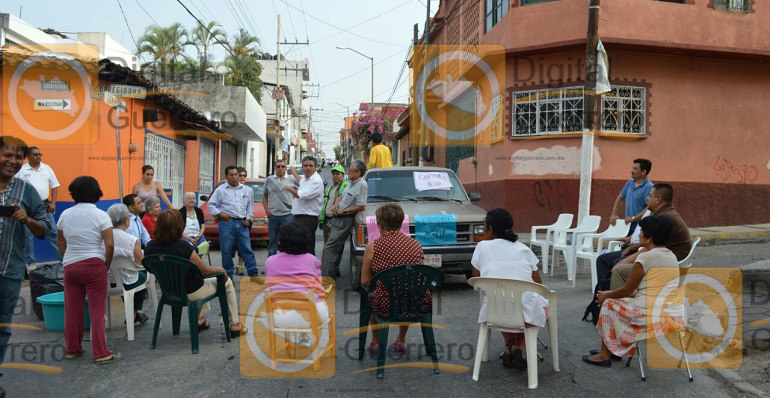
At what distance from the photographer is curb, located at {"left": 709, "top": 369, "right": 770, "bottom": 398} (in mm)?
4230

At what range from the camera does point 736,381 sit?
446 cm

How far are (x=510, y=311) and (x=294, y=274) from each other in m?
1.73

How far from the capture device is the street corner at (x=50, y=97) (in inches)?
384

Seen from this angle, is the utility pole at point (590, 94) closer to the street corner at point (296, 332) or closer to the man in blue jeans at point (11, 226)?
the street corner at point (296, 332)

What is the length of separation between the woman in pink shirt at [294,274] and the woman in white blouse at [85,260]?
1.49 m

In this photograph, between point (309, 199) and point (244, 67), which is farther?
point (244, 67)

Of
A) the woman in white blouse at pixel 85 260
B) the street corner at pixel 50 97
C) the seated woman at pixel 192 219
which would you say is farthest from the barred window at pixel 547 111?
the woman in white blouse at pixel 85 260

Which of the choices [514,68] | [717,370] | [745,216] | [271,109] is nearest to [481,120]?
[514,68]

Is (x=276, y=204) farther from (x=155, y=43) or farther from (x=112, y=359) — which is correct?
(x=155, y=43)

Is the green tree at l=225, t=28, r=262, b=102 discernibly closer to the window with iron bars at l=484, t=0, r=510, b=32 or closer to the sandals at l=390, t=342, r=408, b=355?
the window with iron bars at l=484, t=0, r=510, b=32

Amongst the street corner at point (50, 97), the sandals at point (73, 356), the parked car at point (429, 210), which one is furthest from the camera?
the street corner at point (50, 97)

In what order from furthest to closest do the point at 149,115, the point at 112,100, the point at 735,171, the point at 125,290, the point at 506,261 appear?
the point at 735,171 → the point at 149,115 → the point at 112,100 → the point at 125,290 → the point at 506,261

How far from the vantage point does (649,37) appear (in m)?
12.9

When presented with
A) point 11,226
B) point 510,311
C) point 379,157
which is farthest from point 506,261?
point 379,157
